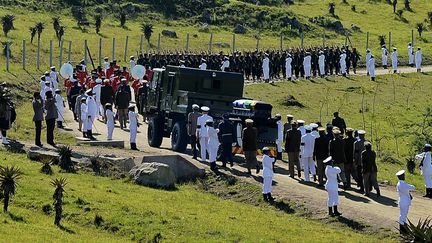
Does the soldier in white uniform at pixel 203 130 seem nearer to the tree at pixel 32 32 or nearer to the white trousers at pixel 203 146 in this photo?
the white trousers at pixel 203 146

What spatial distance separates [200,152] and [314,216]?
7680 millimetres

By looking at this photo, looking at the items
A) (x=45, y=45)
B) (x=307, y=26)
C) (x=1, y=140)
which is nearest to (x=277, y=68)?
(x=45, y=45)

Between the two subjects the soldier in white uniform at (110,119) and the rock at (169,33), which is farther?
the rock at (169,33)

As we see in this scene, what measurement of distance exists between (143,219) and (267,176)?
156 inches

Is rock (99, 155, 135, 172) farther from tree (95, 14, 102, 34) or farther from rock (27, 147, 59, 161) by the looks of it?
tree (95, 14, 102, 34)

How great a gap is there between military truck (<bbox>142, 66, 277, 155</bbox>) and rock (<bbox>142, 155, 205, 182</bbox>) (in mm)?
3878

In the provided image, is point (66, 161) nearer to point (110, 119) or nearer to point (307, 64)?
point (110, 119)

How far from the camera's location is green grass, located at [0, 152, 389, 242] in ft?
74.1

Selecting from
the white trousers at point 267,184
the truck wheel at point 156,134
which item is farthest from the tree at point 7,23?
the white trousers at point 267,184

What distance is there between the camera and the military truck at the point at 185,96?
33688mm

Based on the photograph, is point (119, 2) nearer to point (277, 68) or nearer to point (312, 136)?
point (277, 68)

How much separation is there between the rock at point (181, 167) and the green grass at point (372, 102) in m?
8.72

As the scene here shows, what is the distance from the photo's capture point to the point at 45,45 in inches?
2329

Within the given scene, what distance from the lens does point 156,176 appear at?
28.0m
